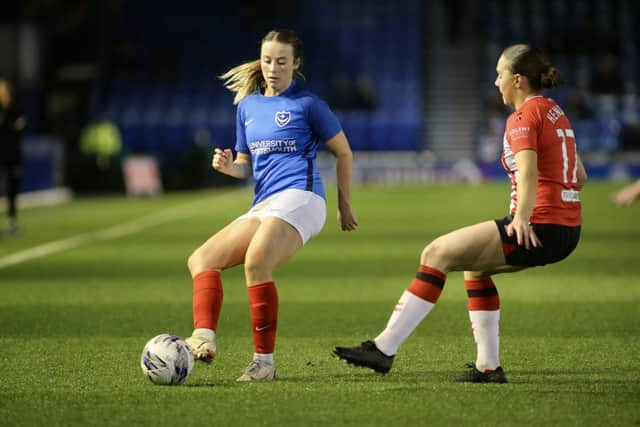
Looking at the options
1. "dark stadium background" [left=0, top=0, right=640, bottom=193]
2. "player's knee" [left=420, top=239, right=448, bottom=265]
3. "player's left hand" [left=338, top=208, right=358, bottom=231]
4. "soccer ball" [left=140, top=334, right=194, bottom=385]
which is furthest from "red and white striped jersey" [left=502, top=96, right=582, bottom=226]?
"dark stadium background" [left=0, top=0, right=640, bottom=193]

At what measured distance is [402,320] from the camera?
641 cm

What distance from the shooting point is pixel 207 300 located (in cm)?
689

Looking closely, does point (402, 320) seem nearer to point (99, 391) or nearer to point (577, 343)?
point (99, 391)

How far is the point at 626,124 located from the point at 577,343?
101 ft

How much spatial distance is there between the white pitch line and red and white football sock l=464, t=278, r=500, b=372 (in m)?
8.25

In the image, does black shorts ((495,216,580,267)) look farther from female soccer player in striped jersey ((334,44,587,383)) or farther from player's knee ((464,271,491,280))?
player's knee ((464,271,491,280))

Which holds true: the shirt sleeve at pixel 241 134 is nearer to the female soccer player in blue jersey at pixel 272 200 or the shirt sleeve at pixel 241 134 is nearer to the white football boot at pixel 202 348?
the female soccer player in blue jersey at pixel 272 200

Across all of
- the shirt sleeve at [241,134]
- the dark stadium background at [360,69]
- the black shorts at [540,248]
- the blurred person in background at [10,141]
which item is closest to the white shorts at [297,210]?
the shirt sleeve at [241,134]

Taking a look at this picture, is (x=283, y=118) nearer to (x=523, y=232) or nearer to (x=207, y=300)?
(x=207, y=300)

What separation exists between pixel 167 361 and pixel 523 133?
7.03 feet

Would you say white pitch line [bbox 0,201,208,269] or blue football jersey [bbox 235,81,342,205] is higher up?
blue football jersey [bbox 235,81,342,205]

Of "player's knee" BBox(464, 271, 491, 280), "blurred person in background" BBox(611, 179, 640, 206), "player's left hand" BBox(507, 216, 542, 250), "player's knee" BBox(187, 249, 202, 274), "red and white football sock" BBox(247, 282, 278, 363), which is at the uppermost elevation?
"blurred person in background" BBox(611, 179, 640, 206)

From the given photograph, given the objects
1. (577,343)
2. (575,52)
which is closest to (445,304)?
(577,343)

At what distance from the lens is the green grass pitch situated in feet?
19.4
